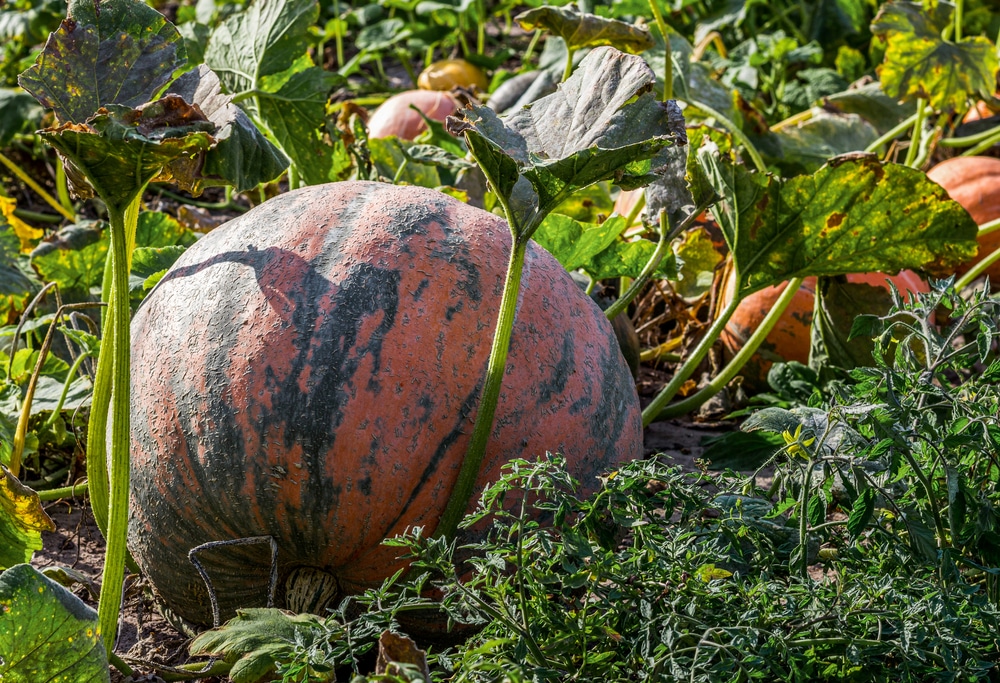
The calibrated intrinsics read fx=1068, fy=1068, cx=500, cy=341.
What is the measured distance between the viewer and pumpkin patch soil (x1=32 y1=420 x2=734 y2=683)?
180cm

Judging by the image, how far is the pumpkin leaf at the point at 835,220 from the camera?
2295 millimetres

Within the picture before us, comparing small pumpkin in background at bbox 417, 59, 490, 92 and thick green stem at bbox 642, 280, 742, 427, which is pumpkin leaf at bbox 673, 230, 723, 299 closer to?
thick green stem at bbox 642, 280, 742, 427

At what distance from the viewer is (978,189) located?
3.65 m

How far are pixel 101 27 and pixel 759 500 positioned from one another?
130 cm

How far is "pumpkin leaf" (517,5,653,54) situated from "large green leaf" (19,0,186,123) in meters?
1.12

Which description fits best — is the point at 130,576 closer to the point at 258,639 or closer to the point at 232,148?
the point at 258,639

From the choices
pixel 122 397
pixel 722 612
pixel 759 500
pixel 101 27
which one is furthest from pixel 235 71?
pixel 722 612

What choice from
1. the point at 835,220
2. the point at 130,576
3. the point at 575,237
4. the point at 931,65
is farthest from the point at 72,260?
the point at 931,65

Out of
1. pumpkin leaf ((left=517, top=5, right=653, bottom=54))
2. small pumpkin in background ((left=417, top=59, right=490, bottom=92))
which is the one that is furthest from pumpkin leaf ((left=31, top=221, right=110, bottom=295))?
small pumpkin in background ((left=417, top=59, right=490, bottom=92))

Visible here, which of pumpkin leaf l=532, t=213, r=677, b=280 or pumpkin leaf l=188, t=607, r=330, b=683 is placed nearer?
pumpkin leaf l=188, t=607, r=330, b=683

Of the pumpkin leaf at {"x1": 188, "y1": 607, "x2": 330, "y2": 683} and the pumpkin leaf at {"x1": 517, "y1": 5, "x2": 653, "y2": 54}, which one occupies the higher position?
the pumpkin leaf at {"x1": 517, "y1": 5, "x2": 653, "y2": 54}

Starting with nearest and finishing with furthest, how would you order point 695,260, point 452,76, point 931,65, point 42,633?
point 42,633, point 695,260, point 931,65, point 452,76

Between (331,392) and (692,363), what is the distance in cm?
112

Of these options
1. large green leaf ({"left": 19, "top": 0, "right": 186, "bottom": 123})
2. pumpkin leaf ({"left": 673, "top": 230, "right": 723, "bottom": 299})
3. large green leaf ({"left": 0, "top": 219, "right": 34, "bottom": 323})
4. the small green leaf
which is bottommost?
pumpkin leaf ({"left": 673, "top": 230, "right": 723, "bottom": 299})
